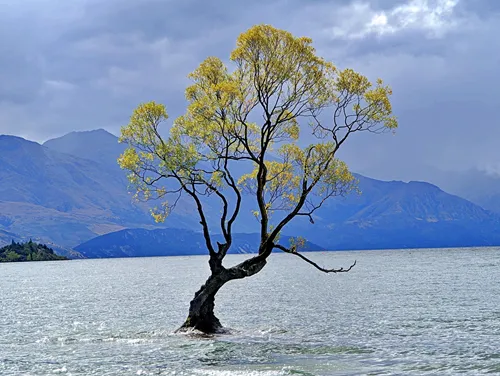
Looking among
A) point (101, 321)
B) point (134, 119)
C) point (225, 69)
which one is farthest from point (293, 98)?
point (101, 321)

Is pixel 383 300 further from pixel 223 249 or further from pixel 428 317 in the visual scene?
pixel 223 249

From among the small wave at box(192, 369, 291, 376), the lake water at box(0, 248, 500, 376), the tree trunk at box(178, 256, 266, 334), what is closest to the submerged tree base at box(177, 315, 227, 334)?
the tree trunk at box(178, 256, 266, 334)

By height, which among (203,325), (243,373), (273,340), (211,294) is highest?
(211,294)

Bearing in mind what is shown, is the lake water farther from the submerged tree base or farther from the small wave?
the submerged tree base

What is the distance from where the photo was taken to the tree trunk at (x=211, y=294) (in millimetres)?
48594

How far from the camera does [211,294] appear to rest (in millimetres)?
48875

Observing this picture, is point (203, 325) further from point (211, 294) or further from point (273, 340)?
point (273, 340)

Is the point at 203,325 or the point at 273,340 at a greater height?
the point at 203,325

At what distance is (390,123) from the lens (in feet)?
160

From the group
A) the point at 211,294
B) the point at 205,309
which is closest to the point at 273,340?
the point at 211,294

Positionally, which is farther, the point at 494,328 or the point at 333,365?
the point at 494,328

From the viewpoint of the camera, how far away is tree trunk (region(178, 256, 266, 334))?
48.6 m

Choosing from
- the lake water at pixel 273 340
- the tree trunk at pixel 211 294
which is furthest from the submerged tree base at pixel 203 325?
the lake water at pixel 273 340

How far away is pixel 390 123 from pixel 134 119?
2076 centimetres
